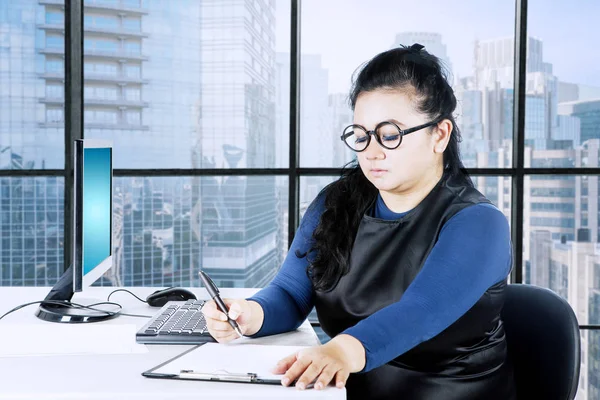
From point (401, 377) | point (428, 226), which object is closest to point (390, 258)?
point (428, 226)

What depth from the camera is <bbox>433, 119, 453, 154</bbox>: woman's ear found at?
55.8 inches

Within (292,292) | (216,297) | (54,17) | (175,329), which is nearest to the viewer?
(216,297)

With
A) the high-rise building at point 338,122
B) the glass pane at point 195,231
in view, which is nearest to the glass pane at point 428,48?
the high-rise building at point 338,122

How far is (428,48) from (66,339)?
6.99ft

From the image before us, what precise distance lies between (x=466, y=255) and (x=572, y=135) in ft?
6.28

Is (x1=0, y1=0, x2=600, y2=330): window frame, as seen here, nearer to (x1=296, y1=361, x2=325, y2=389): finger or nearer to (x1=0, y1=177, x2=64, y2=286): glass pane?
(x1=0, y1=177, x2=64, y2=286): glass pane

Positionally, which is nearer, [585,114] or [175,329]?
[175,329]

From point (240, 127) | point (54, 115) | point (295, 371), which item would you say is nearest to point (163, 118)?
point (240, 127)

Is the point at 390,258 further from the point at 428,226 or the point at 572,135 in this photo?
the point at 572,135

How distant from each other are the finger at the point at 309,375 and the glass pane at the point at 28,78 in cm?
236

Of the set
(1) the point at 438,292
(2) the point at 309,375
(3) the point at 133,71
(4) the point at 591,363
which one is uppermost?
(3) the point at 133,71

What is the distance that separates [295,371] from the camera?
1044 mm

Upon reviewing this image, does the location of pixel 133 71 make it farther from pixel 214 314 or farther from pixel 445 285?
pixel 445 285

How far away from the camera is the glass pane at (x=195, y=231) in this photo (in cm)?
296
